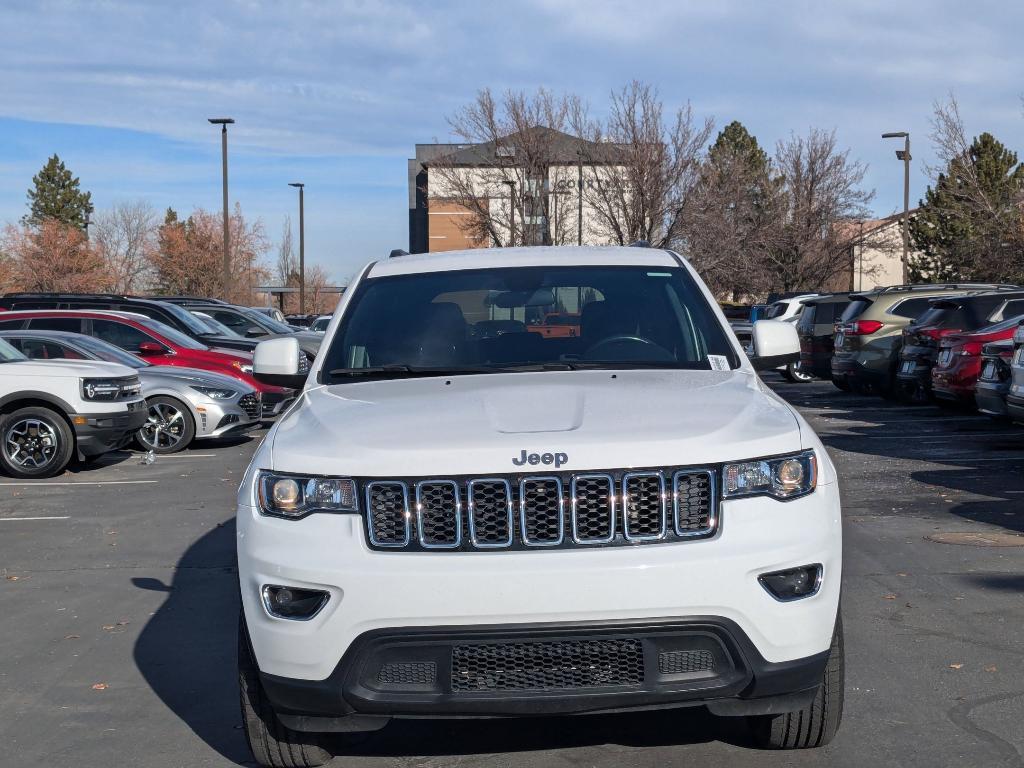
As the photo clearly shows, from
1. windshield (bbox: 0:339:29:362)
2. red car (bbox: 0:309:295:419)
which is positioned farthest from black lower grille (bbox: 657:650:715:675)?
red car (bbox: 0:309:295:419)

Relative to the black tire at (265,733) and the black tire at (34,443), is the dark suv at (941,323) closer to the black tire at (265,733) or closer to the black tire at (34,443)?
the black tire at (34,443)

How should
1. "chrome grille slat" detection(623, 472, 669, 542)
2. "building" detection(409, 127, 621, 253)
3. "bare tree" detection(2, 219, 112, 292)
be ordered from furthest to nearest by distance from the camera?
"bare tree" detection(2, 219, 112, 292) < "building" detection(409, 127, 621, 253) < "chrome grille slat" detection(623, 472, 669, 542)

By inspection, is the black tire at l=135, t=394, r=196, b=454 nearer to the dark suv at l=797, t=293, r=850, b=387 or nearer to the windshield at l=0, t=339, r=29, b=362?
the windshield at l=0, t=339, r=29, b=362

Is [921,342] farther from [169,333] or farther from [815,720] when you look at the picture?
[815,720]

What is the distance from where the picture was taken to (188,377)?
1546 centimetres

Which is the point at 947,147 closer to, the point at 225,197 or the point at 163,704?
the point at 225,197

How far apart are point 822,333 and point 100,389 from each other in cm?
1363

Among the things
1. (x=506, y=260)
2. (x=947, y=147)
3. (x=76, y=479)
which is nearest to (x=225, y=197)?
(x=947, y=147)

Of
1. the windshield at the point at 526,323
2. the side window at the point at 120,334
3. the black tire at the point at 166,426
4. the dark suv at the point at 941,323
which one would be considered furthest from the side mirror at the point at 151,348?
the windshield at the point at 526,323

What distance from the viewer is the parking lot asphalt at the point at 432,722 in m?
4.52

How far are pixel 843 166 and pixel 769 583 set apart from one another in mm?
58764

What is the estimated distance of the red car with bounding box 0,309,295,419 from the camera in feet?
56.1

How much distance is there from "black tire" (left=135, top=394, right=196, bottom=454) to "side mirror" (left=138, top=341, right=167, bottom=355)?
207cm

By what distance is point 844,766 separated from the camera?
426cm
